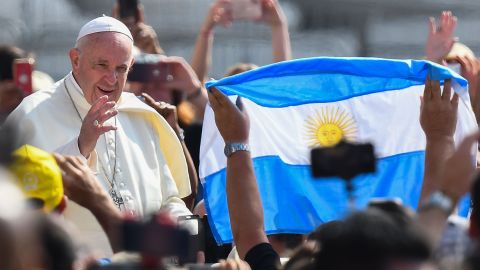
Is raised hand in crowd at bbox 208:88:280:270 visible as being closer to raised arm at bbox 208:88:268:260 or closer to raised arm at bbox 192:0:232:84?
raised arm at bbox 208:88:268:260

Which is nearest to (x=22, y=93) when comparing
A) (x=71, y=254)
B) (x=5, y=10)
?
(x=71, y=254)

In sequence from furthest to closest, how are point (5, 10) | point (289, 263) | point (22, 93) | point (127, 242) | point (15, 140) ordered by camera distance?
point (5, 10), point (22, 93), point (289, 263), point (15, 140), point (127, 242)

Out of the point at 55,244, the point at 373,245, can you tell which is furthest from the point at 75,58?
the point at 373,245

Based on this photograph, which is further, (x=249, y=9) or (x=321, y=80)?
(x=249, y=9)

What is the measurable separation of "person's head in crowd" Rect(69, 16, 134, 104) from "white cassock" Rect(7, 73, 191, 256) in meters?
0.08

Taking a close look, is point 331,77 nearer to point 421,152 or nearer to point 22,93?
point 421,152

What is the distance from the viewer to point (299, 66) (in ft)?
25.2

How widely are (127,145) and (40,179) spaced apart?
2.69 m

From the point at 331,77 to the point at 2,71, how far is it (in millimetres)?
2326

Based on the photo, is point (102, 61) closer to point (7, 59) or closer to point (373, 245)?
point (7, 59)

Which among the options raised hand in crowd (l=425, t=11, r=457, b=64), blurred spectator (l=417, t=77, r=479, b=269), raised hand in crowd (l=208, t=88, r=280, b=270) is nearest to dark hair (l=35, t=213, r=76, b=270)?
blurred spectator (l=417, t=77, r=479, b=269)

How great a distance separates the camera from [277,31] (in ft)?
31.6

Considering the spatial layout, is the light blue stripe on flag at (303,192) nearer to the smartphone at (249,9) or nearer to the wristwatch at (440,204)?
the smartphone at (249,9)

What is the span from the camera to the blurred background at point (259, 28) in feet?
48.9
